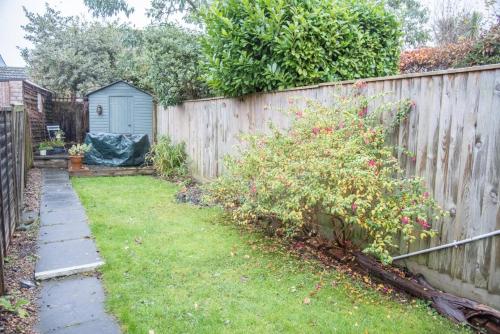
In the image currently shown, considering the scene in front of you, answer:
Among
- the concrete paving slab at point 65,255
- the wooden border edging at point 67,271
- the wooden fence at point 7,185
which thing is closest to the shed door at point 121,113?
the wooden fence at point 7,185

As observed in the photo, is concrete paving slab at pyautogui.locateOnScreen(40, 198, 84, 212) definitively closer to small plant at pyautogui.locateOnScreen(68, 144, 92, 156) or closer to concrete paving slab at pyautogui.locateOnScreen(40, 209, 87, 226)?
concrete paving slab at pyautogui.locateOnScreen(40, 209, 87, 226)

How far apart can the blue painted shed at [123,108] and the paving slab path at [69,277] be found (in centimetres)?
726

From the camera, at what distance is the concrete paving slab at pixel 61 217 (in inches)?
206

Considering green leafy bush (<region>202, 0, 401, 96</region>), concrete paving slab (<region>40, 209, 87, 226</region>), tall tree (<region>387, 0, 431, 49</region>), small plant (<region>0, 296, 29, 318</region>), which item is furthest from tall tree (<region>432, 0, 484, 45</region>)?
small plant (<region>0, 296, 29, 318</region>)

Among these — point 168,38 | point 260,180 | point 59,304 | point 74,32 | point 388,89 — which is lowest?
point 59,304

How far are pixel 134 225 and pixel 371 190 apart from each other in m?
3.24

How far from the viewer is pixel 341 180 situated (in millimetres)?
3342

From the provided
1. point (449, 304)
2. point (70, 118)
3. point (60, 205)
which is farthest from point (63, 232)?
point (70, 118)

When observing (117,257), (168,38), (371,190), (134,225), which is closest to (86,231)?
(134,225)

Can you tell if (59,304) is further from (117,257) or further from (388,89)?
(388,89)

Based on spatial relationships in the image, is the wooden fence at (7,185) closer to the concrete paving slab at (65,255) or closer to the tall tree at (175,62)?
the concrete paving slab at (65,255)

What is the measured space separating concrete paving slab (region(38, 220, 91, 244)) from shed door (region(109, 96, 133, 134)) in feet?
26.8

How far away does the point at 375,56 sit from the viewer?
568 centimetres

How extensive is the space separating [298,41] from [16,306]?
13.5 feet
